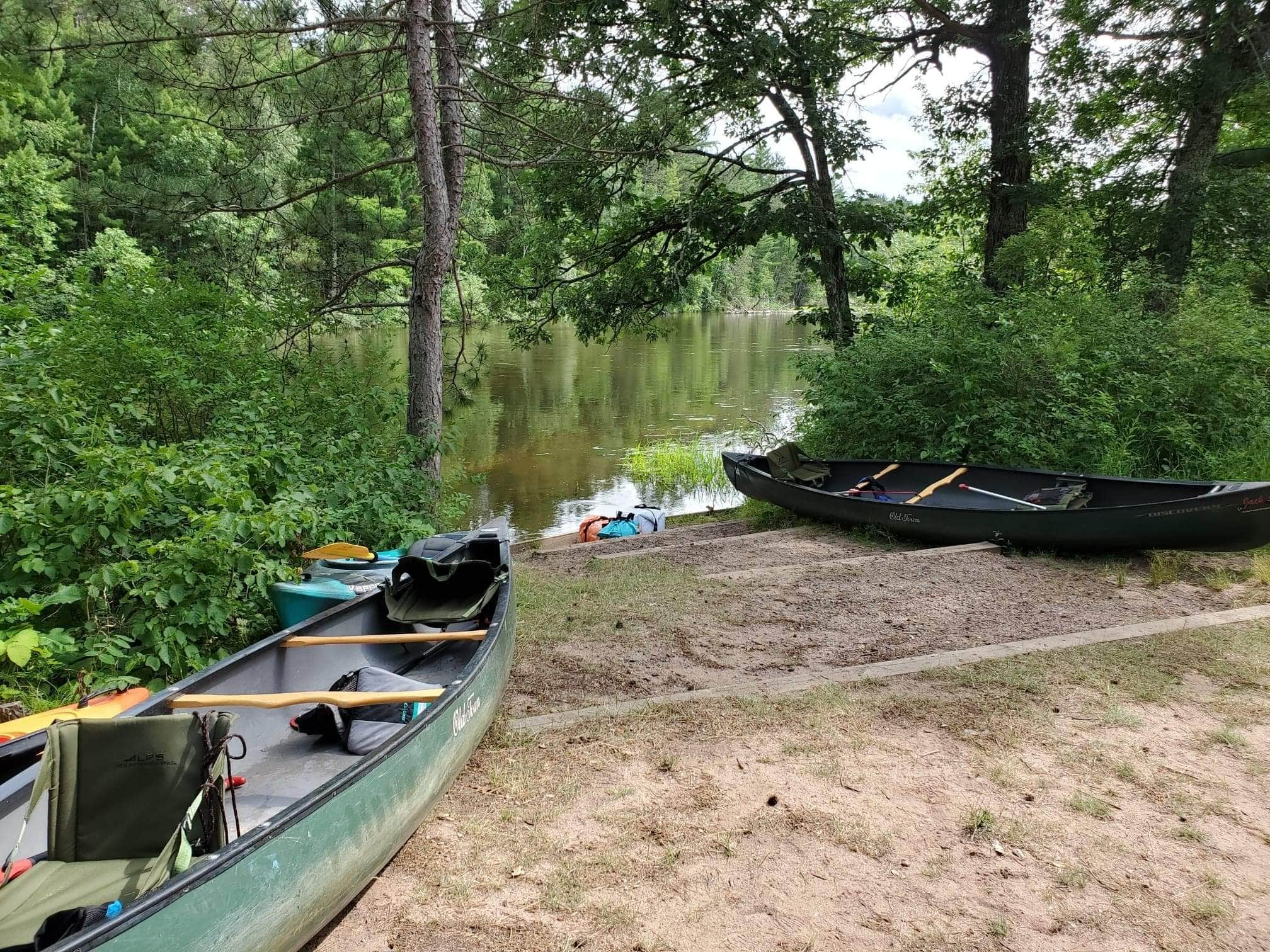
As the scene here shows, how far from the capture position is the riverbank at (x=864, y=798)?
250cm

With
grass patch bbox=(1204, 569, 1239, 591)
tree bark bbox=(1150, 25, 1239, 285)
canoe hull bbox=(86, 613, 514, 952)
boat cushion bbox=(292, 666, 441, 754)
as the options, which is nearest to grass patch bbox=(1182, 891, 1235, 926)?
canoe hull bbox=(86, 613, 514, 952)

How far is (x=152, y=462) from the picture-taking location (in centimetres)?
434

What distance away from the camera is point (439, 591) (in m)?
4.91

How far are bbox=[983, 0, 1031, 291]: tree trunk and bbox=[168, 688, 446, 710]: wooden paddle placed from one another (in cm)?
1044

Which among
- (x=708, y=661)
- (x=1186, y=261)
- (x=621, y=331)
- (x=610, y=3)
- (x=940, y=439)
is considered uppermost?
(x=610, y=3)

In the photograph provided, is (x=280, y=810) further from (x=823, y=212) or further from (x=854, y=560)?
(x=823, y=212)

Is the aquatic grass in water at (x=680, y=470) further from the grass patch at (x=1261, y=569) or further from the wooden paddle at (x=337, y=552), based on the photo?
the wooden paddle at (x=337, y=552)

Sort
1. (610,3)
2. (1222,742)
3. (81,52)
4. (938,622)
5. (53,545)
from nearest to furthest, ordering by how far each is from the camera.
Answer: (1222,742)
(53,545)
(938,622)
(81,52)
(610,3)

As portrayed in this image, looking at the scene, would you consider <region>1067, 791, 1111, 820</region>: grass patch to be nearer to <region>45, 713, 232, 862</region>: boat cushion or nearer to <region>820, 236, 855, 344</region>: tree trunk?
<region>45, 713, 232, 862</region>: boat cushion

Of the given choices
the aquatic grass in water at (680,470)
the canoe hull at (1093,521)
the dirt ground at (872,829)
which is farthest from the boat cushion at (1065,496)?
the aquatic grass in water at (680,470)

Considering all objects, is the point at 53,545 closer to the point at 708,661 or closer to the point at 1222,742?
the point at 708,661

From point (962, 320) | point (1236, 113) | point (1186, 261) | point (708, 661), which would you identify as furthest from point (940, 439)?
point (1236, 113)

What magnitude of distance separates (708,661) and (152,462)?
11.0 ft

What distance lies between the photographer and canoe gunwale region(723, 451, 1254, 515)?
5812 millimetres
